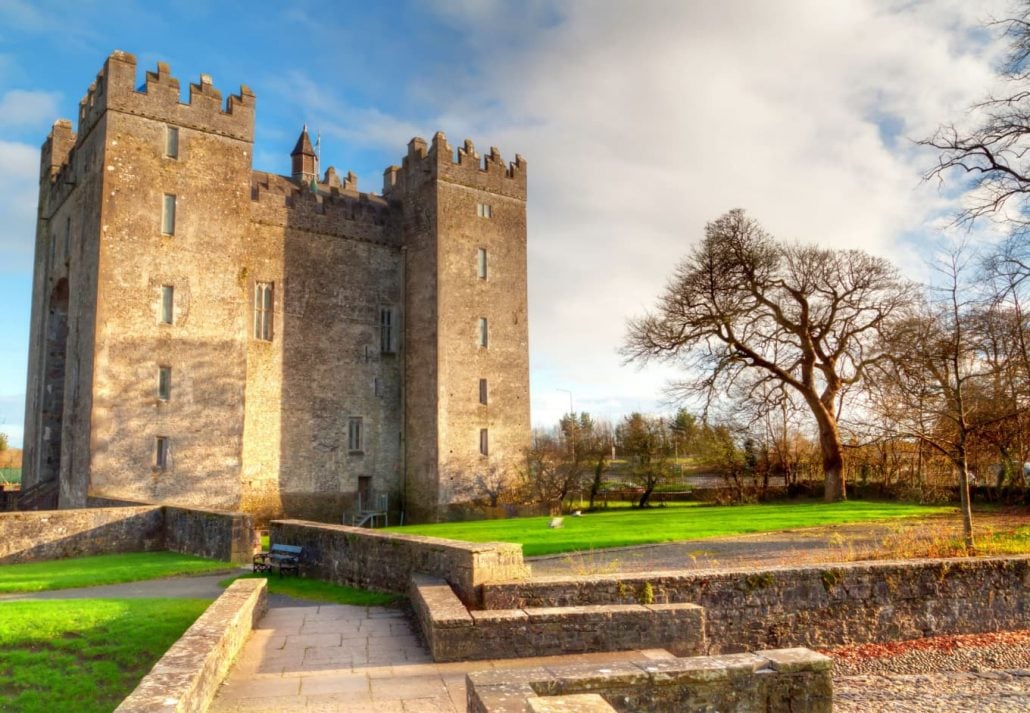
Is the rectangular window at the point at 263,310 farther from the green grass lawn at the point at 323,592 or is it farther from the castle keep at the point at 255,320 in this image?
the green grass lawn at the point at 323,592

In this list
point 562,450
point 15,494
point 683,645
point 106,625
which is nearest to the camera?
point 683,645

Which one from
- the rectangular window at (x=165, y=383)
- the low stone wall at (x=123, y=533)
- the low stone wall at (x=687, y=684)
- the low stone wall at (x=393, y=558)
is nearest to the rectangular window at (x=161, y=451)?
the rectangular window at (x=165, y=383)

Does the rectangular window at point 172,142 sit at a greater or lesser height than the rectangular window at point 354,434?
greater

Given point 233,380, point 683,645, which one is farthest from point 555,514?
point 683,645

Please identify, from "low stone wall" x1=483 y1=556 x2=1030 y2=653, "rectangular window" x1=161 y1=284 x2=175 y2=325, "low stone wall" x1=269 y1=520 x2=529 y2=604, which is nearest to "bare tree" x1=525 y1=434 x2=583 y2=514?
"rectangular window" x1=161 y1=284 x2=175 y2=325

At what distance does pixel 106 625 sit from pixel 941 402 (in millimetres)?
18377

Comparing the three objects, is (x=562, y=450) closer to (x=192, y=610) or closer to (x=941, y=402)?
(x=941, y=402)

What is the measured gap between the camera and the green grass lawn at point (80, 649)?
8.66 meters

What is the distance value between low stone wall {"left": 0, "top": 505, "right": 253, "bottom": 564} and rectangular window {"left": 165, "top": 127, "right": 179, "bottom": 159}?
12.5m

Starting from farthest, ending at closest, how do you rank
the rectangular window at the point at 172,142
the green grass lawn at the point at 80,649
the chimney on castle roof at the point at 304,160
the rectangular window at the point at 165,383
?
1. the chimney on castle roof at the point at 304,160
2. the rectangular window at the point at 172,142
3. the rectangular window at the point at 165,383
4. the green grass lawn at the point at 80,649

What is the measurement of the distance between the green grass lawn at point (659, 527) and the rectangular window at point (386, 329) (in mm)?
9697

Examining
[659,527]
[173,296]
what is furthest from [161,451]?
[659,527]

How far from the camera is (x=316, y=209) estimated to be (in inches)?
1211

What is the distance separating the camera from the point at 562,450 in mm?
34500
